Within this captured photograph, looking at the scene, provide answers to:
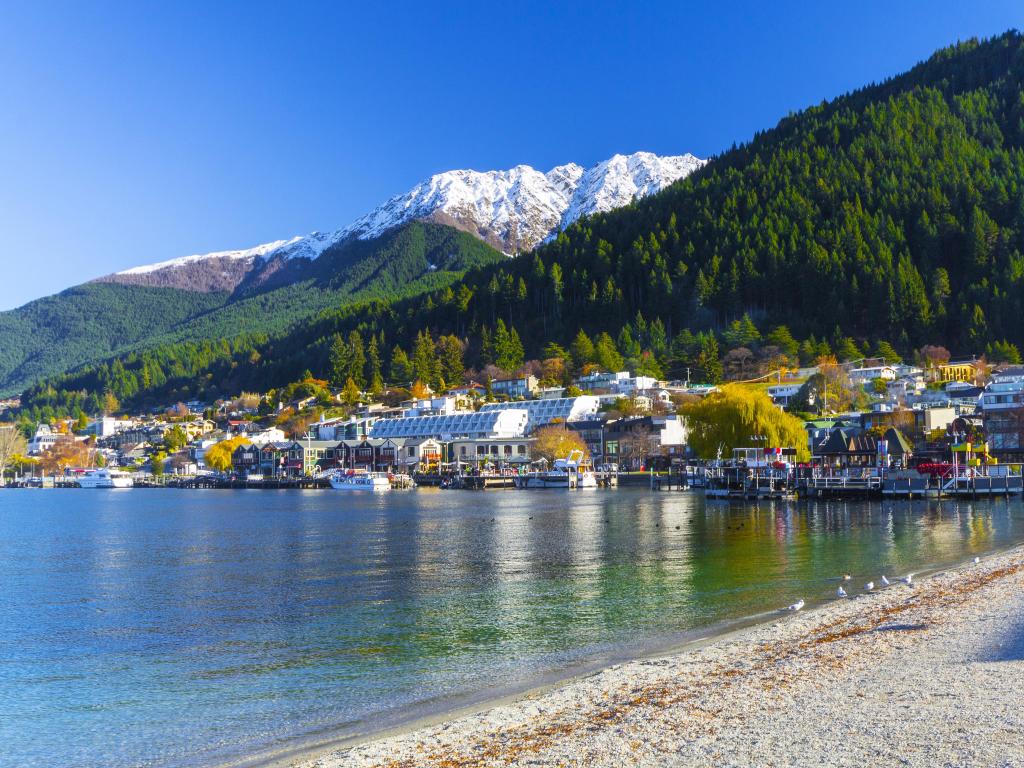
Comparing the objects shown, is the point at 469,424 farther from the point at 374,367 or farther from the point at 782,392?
the point at 374,367

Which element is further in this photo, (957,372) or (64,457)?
(64,457)

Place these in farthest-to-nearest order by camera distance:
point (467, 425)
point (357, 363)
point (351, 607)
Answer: point (357, 363) → point (467, 425) → point (351, 607)

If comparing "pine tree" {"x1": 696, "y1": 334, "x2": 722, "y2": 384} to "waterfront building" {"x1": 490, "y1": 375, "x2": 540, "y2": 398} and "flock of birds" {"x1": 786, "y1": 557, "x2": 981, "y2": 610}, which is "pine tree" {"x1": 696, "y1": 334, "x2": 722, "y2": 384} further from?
"flock of birds" {"x1": 786, "y1": 557, "x2": 981, "y2": 610}

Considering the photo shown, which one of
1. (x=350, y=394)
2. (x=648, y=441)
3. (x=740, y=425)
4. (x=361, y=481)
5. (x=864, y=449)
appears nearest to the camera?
(x=740, y=425)

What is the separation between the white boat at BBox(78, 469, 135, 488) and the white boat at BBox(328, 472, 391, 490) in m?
45.1

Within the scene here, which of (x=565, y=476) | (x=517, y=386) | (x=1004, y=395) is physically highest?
(x=517, y=386)

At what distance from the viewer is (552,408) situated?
130 m

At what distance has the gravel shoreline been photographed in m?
10.4

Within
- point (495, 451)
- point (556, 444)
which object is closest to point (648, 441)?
point (556, 444)

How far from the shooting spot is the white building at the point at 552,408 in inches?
4941

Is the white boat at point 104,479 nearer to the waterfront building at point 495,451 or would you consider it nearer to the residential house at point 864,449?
the waterfront building at point 495,451

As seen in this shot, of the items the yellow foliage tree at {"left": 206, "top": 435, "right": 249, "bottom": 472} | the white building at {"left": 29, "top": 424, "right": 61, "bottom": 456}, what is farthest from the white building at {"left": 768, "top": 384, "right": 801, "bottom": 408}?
the white building at {"left": 29, "top": 424, "right": 61, "bottom": 456}

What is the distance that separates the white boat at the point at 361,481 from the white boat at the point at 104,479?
4510 cm

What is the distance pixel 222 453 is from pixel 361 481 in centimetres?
4892
